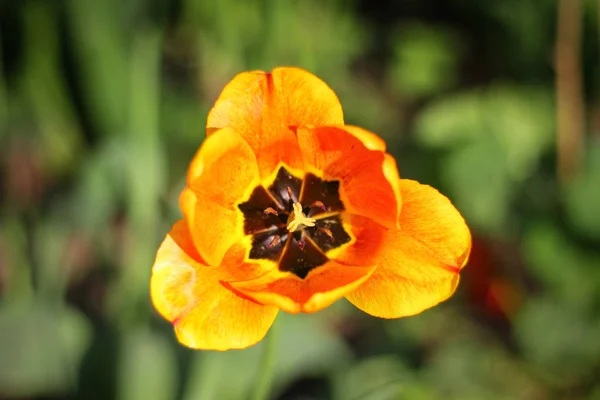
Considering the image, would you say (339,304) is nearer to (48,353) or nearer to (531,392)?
(531,392)

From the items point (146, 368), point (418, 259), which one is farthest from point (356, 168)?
point (146, 368)

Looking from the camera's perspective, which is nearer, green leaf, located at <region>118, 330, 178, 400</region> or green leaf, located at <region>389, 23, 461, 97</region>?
green leaf, located at <region>118, 330, 178, 400</region>

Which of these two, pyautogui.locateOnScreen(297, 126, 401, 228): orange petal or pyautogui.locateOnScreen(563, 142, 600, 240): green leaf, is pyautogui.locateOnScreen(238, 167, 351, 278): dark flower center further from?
pyautogui.locateOnScreen(563, 142, 600, 240): green leaf

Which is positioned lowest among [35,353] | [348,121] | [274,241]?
[35,353]

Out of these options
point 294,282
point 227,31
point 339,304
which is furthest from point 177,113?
point 294,282

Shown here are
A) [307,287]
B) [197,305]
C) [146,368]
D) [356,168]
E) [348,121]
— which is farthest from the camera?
[348,121]

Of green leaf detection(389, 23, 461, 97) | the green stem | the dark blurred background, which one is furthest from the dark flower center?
green leaf detection(389, 23, 461, 97)

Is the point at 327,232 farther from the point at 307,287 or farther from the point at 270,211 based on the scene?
the point at 307,287

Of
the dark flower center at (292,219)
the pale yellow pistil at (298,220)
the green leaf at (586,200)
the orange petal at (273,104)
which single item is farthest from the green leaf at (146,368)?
the green leaf at (586,200)
